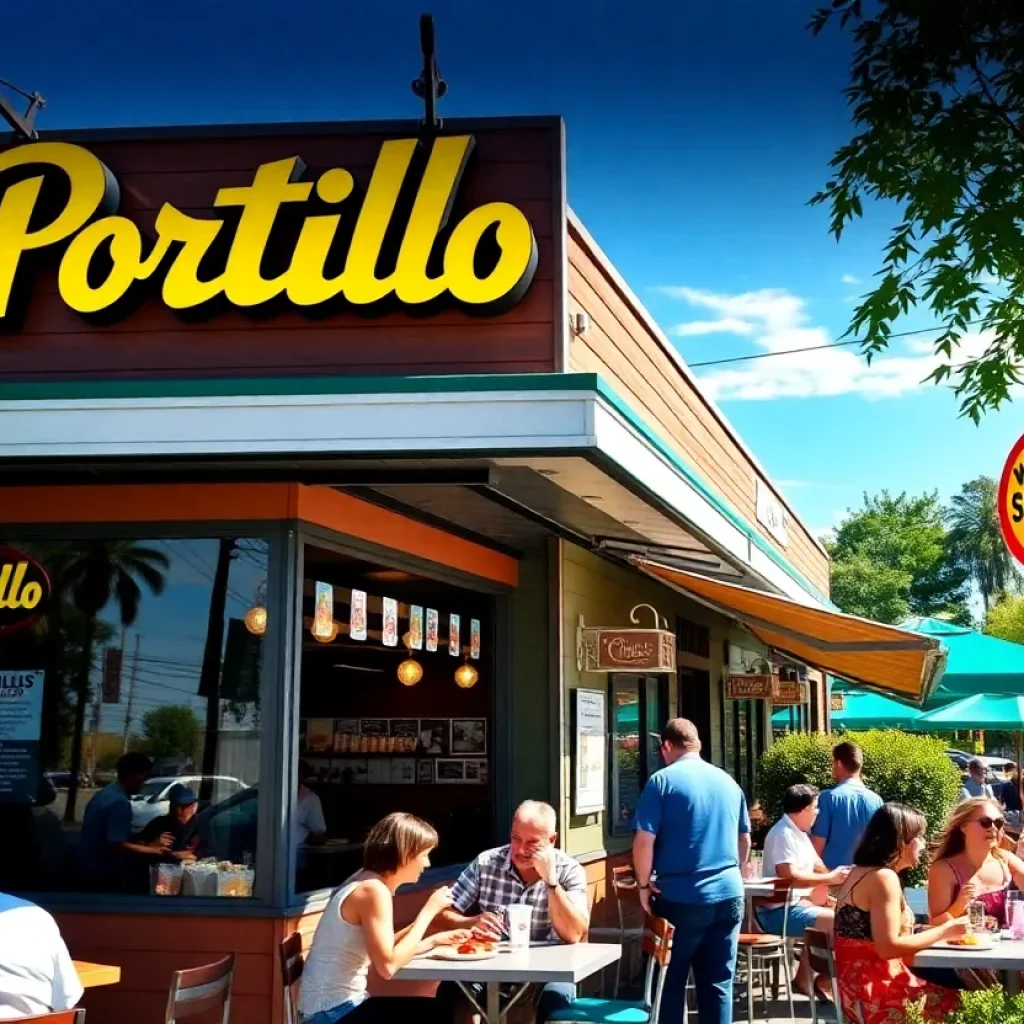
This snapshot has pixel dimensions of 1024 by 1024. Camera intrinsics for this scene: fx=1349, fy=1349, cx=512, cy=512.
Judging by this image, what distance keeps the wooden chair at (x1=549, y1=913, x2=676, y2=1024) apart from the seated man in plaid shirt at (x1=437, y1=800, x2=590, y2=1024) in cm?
10

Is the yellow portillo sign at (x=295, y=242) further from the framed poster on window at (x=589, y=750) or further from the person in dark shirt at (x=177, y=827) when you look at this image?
the framed poster on window at (x=589, y=750)

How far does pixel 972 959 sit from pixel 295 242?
4628 mm

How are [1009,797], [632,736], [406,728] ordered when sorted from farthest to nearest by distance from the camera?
[1009,797]
[406,728]
[632,736]

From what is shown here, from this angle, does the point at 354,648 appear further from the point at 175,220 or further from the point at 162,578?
the point at 175,220

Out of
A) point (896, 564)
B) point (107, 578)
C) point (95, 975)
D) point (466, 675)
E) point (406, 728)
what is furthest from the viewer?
point (896, 564)

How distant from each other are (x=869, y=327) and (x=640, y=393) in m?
3.66

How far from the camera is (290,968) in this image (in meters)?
5.79

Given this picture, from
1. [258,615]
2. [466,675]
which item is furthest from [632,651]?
[258,615]

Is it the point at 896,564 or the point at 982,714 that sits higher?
the point at 896,564

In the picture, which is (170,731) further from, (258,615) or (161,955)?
(161,955)

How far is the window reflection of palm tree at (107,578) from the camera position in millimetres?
7262

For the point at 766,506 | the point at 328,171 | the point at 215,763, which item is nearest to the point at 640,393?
the point at 328,171

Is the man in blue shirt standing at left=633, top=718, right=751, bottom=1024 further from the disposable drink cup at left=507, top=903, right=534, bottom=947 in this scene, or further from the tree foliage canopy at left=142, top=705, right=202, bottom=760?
the tree foliage canopy at left=142, top=705, right=202, bottom=760

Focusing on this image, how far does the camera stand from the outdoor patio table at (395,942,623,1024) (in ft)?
18.7
